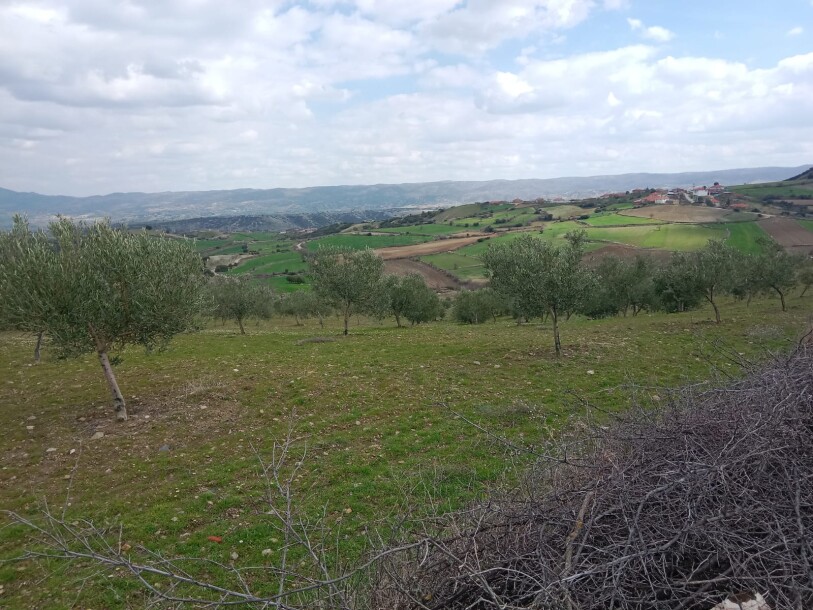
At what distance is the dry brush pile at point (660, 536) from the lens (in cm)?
361

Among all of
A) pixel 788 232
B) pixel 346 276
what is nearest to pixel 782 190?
pixel 788 232

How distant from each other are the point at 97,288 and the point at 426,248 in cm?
12361

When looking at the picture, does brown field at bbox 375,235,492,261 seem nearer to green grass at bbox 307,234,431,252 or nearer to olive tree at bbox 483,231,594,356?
green grass at bbox 307,234,431,252

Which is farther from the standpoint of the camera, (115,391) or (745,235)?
(745,235)

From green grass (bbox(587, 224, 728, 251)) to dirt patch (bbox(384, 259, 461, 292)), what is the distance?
32.9m

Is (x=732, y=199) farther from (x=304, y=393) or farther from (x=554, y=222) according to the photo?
(x=304, y=393)

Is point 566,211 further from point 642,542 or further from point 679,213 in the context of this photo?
point 642,542

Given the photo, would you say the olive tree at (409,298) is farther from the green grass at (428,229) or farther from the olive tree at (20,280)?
the green grass at (428,229)

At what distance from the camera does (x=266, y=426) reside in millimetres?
16062

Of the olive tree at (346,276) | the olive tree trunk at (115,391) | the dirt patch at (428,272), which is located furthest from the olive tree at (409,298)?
the dirt patch at (428,272)

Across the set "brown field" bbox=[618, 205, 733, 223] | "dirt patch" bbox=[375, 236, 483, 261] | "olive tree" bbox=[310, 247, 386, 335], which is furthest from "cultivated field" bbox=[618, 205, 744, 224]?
"olive tree" bbox=[310, 247, 386, 335]

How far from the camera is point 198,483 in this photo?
487 inches

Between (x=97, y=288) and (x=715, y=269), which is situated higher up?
(x=97, y=288)

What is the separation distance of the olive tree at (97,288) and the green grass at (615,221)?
135994mm
